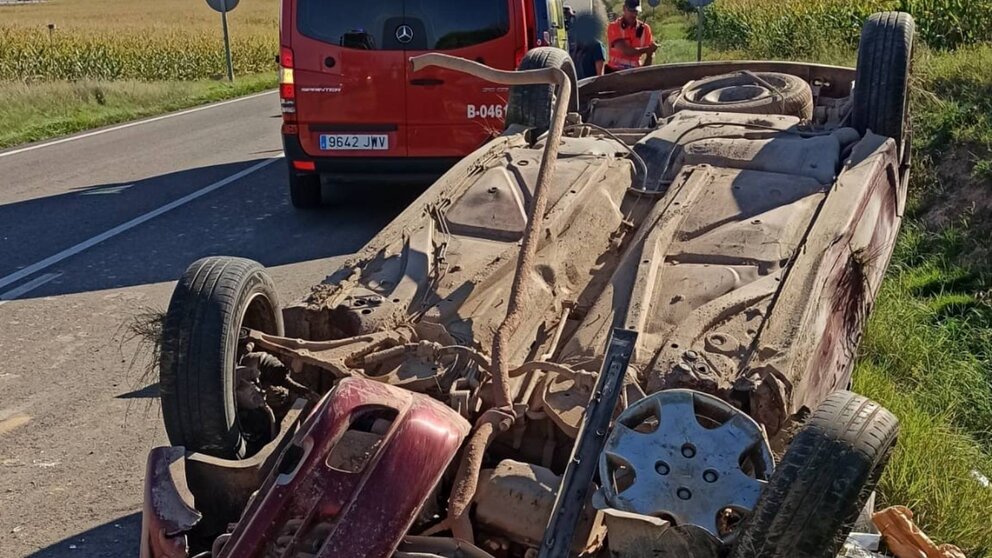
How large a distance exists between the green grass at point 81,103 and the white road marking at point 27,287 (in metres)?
7.56

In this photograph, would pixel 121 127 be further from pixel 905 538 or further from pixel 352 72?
pixel 905 538

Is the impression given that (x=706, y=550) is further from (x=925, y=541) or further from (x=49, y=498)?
(x=49, y=498)

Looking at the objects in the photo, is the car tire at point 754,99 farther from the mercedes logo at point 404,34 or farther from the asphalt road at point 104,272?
the asphalt road at point 104,272

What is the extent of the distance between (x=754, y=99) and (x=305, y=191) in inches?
170

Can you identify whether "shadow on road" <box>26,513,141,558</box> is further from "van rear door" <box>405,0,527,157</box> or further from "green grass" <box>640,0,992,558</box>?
"van rear door" <box>405,0,527,157</box>

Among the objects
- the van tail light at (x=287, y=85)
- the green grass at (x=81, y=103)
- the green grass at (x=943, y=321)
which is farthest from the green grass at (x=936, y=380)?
the green grass at (x=81, y=103)

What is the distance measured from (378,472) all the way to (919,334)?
159 inches

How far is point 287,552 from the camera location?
8.39 feet

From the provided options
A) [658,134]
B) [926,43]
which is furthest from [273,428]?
[926,43]

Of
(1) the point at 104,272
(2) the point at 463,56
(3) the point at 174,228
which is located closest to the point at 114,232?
(3) the point at 174,228

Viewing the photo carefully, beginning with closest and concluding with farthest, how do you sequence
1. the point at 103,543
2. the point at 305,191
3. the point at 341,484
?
the point at 341,484
the point at 103,543
the point at 305,191

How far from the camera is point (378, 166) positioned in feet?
26.9

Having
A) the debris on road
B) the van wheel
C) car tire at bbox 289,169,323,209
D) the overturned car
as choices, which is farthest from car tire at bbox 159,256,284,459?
car tire at bbox 289,169,323,209

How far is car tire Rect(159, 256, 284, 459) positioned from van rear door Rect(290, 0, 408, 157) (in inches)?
194
